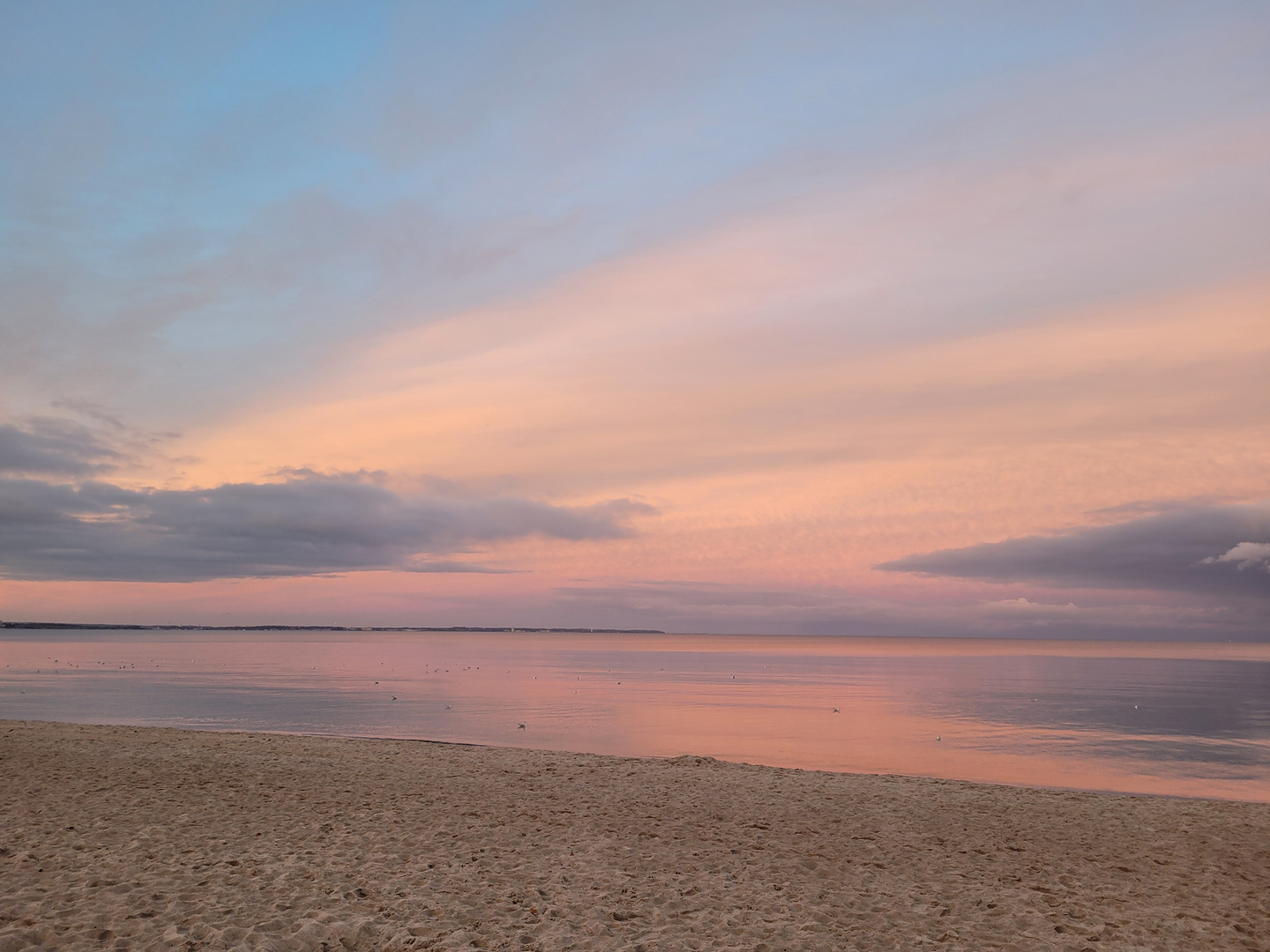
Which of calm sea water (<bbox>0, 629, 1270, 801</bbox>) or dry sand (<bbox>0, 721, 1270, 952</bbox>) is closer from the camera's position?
dry sand (<bbox>0, 721, 1270, 952</bbox>)

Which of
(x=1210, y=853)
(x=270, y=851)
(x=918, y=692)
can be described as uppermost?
(x=270, y=851)

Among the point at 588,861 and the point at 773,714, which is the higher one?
the point at 588,861

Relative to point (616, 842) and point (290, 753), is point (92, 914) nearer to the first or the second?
point (616, 842)

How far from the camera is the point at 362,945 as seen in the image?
26.7ft

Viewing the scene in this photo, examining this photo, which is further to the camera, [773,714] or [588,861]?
[773,714]

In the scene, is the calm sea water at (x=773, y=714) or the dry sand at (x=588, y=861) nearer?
the dry sand at (x=588, y=861)

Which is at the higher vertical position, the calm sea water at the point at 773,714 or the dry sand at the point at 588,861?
the dry sand at the point at 588,861

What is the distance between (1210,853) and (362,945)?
43.0 ft

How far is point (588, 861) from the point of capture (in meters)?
11.8

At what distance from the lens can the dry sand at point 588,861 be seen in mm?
8820


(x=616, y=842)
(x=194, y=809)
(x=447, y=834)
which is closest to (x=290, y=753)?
(x=194, y=809)

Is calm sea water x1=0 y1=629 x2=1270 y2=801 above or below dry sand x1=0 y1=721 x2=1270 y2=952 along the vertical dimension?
below

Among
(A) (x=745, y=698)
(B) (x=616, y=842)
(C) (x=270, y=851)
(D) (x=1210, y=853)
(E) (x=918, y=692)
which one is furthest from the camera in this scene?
(E) (x=918, y=692)

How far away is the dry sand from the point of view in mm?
8820
